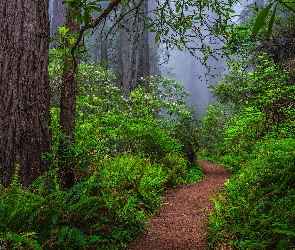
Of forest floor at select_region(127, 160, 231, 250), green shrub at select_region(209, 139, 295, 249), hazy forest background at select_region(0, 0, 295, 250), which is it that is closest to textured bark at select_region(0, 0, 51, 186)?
hazy forest background at select_region(0, 0, 295, 250)

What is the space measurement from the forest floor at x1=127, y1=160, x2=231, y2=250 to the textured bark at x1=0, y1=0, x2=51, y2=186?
2.01 meters

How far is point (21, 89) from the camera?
4.00 m

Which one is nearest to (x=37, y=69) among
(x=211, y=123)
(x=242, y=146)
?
(x=242, y=146)

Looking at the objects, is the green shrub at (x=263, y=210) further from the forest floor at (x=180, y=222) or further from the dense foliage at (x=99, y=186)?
the dense foliage at (x=99, y=186)

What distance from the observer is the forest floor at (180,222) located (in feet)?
14.4

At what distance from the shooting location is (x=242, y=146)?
10.6 m

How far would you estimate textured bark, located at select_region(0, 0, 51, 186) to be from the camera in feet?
12.9

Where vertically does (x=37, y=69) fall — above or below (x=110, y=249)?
above

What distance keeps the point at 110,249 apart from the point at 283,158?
3.25 metres

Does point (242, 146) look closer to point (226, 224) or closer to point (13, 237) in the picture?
point (226, 224)

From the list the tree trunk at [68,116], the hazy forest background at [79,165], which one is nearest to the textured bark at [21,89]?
the hazy forest background at [79,165]

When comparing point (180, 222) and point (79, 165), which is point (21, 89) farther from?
point (180, 222)

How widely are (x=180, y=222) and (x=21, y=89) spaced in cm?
369

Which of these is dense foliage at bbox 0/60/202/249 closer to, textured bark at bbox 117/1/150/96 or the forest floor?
the forest floor
